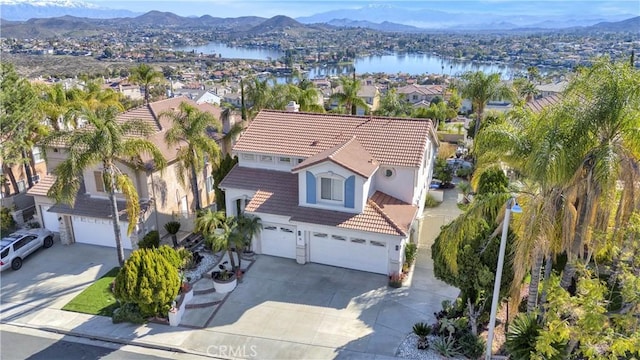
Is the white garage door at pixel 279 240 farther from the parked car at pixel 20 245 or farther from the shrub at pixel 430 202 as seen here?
the parked car at pixel 20 245

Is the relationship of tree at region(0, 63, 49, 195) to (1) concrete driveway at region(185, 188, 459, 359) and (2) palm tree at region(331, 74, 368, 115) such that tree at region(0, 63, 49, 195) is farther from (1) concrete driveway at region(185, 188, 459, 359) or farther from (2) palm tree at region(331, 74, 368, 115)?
(2) palm tree at region(331, 74, 368, 115)

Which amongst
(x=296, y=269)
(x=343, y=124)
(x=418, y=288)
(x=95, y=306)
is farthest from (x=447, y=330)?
(x=95, y=306)

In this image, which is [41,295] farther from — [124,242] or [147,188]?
[147,188]

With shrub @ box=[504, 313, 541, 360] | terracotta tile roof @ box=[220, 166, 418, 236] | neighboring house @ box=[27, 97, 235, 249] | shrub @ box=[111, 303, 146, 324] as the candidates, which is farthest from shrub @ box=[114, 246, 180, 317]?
shrub @ box=[504, 313, 541, 360]

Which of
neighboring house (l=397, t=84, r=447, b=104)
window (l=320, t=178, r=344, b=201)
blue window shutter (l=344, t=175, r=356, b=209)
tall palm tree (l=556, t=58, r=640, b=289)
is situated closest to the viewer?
tall palm tree (l=556, t=58, r=640, b=289)

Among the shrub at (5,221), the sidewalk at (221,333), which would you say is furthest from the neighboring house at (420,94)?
the sidewalk at (221,333)

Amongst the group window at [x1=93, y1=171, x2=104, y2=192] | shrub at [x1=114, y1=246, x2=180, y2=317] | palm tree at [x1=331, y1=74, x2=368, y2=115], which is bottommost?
shrub at [x1=114, y1=246, x2=180, y2=317]
